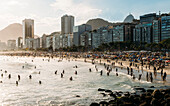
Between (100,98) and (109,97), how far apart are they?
43.8 inches

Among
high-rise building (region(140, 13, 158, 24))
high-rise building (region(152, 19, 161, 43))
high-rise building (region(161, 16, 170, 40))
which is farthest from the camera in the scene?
high-rise building (region(140, 13, 158, 24))

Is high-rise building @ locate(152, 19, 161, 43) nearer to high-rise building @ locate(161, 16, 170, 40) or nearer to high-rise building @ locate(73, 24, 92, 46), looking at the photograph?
high-rise building @ locate(161, 16, 170, 40)

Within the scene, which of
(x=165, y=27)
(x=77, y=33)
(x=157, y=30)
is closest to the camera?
(x=165, y=27)

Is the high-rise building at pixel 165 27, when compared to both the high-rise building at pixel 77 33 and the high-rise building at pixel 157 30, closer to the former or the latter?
the high-rise building at pixel 157 30

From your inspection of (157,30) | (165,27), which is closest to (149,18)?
(157,30)

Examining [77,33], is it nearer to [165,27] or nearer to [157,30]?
[157,30]

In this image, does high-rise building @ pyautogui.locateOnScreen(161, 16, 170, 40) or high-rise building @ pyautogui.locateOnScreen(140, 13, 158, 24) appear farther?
high-rise building @ pyautogui.locateOnScreen(140, 13, 158, 24)

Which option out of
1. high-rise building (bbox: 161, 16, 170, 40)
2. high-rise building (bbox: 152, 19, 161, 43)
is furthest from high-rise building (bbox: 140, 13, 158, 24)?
high-rise building (bbox: 161, 16, 170, 40)

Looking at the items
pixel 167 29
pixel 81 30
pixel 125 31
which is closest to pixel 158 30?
pixel 167 29

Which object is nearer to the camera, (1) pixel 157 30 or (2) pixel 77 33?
(1) pixel 157 30

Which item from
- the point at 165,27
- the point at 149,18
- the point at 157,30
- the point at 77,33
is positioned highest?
the point at 149,18

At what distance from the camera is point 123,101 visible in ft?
54.1

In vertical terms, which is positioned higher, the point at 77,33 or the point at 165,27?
the point at 77,33

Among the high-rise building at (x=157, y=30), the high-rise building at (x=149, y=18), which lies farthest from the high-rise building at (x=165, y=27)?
the high-rise building at (x=149, y=18)
